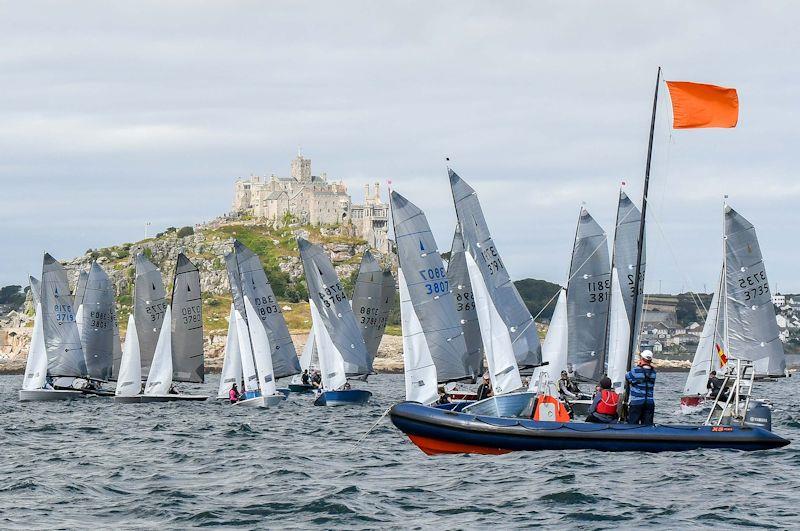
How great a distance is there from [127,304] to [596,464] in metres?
166

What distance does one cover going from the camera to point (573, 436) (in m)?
25.3

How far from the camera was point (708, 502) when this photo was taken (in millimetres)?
20031

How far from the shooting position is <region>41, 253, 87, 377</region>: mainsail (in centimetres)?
6034

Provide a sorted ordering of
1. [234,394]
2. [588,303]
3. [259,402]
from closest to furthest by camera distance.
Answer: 1. [588,303]
2. [259,402]
3. [234,394]

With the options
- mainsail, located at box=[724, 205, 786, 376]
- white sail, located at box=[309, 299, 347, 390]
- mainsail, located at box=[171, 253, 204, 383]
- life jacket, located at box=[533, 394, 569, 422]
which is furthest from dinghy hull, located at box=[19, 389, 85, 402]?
life jacket, located at box=[533, 394, 569, 422]

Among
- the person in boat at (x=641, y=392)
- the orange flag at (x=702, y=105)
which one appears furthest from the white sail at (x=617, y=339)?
the person in boat at (x=641, y=392)

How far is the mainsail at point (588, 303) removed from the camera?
4716 cm

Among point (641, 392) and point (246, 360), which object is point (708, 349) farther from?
point (641, 392)

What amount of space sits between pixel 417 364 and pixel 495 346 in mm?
1926

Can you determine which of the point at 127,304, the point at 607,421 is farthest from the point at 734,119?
the point at 127,304

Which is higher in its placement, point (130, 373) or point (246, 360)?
point (246, 360)

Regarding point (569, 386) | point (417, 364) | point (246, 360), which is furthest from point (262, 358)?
point (417, 364)

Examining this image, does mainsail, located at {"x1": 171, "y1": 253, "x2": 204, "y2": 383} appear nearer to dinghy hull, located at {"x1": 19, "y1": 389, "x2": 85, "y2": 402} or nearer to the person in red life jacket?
dinghy hull, located at {"x1": 19, "y1": 389, "x2": 85, "y2": 402}

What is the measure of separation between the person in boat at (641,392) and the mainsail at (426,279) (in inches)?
260
